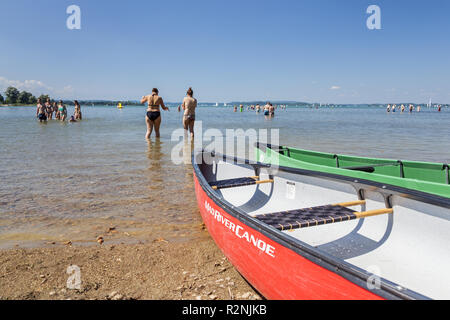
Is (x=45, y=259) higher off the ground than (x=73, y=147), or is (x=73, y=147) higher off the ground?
(x=73, y=147)

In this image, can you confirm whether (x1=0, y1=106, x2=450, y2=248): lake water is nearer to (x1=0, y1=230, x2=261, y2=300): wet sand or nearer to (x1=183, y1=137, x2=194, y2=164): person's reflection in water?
(x1=0, y1=230, x2=261, y2=300): wet sand

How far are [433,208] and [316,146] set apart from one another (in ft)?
35.9

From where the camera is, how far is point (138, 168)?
8.41m

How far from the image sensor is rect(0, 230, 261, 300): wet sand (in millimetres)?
3043

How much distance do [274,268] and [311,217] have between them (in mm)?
927

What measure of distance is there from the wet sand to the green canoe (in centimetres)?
271

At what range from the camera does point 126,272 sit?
343 cm

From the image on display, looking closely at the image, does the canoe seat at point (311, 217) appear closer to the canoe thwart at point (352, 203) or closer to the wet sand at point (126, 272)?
the canoe thwart at point (352, 203)

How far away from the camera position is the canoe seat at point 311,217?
3066mm

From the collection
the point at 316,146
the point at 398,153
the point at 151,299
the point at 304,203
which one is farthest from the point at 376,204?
the point at 316,146

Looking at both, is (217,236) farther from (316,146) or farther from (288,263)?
(316,146)

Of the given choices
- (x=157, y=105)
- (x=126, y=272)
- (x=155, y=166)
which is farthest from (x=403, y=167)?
(x=157, y=105)

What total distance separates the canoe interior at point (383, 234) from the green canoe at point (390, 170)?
107 centimetres

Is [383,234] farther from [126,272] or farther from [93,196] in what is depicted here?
[93,196]
